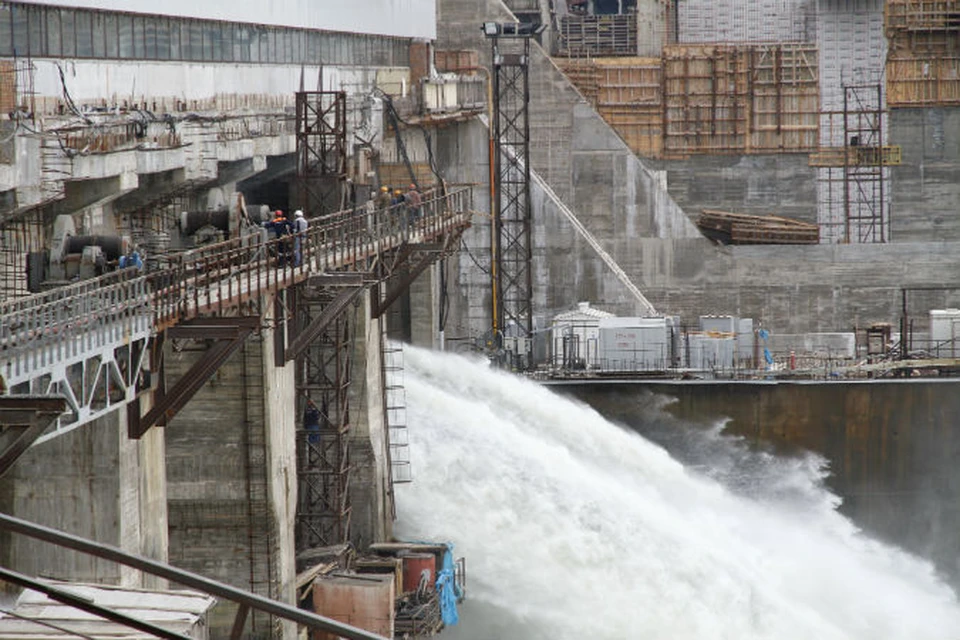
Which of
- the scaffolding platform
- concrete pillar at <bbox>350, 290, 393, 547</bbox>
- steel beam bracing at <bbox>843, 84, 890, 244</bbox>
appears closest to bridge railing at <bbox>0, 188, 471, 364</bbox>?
concrete pillar at <bbox>350, 290, 393, 547</bbox>

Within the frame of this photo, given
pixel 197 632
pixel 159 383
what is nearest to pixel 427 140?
pixel 159 383

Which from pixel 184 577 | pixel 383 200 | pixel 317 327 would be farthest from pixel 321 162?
pixel 184 577

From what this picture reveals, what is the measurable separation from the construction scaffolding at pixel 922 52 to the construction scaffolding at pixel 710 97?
3340 millimetres

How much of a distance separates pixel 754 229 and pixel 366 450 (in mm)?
28772

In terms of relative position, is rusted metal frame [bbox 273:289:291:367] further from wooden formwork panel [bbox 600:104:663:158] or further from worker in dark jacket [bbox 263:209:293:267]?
wooden formwork panel [bbox 600:104:663:158]

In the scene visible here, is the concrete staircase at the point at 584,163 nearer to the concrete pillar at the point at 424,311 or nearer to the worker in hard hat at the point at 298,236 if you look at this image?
the concrete pillar at the point at 424,311

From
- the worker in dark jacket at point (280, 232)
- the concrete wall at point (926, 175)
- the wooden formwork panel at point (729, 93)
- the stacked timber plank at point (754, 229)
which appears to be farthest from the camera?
the wooden formwork panel at point (729, 93)

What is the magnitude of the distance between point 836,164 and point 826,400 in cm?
2137

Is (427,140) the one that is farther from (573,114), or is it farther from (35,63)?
(35,63)

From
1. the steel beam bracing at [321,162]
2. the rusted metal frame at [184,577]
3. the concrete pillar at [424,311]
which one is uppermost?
the steel beam bracing at [321,162]

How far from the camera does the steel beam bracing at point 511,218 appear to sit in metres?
62.6

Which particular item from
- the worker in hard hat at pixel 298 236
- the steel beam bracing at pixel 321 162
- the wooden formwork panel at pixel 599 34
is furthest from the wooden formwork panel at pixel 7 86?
the wooden formwork panel at pixel 599 34

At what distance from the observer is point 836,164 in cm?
7769

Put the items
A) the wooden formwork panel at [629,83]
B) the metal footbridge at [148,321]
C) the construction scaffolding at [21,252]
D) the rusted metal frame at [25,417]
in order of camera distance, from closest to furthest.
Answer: the rusted metal frame at [25,417]
the metal footbridge at [148,321]
the construction scaffolding at [21,252]
the wooden formwork panel at [629,83]
